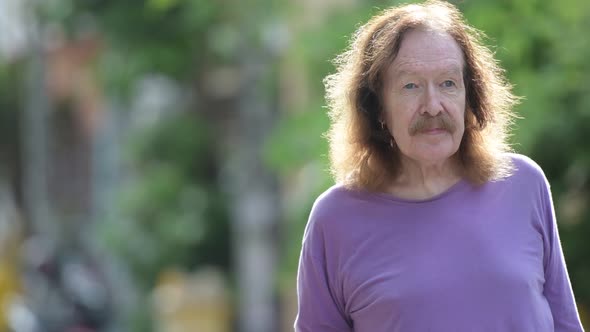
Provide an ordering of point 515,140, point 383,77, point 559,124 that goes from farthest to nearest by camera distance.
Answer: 1. point 559,124
2. point 515,140
3. point 383,77

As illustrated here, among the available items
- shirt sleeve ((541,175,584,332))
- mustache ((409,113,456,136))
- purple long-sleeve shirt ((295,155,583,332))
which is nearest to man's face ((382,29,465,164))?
mustache ((409,113,456,136))

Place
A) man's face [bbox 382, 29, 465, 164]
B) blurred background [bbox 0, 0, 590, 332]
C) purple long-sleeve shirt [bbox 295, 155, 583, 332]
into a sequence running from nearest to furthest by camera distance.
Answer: purple long-sleeve shirt [bbox 295, 155, 583, 332] < man's face [bbox 382, 29, 465, 164] < blurred background [bbox 0, 0, 590, 332]

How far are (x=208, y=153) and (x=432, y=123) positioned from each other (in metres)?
10.4

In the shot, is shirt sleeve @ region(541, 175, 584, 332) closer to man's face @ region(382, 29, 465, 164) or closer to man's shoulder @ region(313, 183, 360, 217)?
man's face @ region(382, 29, 465, 164)

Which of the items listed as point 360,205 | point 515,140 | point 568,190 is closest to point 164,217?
point 568,190

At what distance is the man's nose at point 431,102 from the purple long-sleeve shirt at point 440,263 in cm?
18

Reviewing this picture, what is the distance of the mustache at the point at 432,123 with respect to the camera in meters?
2.86

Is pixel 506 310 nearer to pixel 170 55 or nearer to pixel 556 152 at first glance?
pixel 556 152

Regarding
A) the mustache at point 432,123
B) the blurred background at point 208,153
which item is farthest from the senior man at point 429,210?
the blurred background at point 208,153

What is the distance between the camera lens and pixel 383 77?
2947mm

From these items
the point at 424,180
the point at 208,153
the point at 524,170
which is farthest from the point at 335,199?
the point at 208,153

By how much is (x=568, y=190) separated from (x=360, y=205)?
509 centimetres

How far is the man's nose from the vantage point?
Result: 9.32 ft

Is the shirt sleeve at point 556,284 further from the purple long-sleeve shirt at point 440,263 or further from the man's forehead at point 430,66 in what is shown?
the man's forehead at point 430,66
